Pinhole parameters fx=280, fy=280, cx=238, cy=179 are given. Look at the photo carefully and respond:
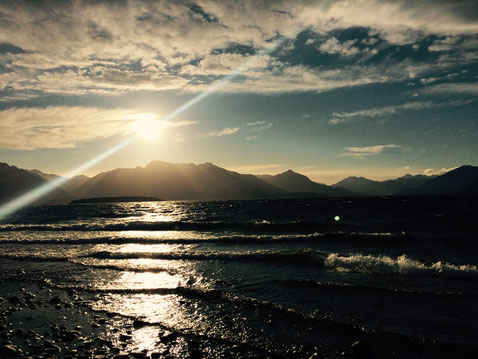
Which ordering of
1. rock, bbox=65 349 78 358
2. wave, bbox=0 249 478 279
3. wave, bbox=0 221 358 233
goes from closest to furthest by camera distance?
rock, bbox=65 349 78 358 → wave, bbox=0 249 478 279 → wave, bbox=0 221 358 233

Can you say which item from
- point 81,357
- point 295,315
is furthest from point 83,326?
point 295,315

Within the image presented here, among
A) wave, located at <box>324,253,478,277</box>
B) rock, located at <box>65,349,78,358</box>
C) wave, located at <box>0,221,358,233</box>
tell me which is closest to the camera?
rock, located at <box>65,349,78,358</box>

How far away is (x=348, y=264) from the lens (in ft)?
65.9

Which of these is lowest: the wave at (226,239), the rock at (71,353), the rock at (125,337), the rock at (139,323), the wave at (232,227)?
the wave at (232,227)

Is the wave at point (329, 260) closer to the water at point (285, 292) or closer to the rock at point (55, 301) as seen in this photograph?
the water at point (285, 292)

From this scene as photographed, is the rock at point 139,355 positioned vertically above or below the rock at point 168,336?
above

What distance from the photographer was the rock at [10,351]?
29.2ft

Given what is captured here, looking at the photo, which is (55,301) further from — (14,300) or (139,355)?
(139,355)

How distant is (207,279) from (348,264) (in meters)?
10.2

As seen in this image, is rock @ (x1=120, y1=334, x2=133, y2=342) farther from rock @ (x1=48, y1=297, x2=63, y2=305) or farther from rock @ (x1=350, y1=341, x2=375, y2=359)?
rock @ (x1=350, y1=341, x2=375, y2=359)

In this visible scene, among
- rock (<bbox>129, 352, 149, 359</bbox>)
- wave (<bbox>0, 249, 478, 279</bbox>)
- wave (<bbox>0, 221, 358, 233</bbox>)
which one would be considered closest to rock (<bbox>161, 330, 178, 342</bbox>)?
rock (<bbox>129, 352, 149, 359</bbox>)

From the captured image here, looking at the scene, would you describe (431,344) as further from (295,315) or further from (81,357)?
(81,357)

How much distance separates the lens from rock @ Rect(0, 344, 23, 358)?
8914 mm

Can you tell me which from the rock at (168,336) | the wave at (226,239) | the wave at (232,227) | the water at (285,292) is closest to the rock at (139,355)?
the water at (285,292)
